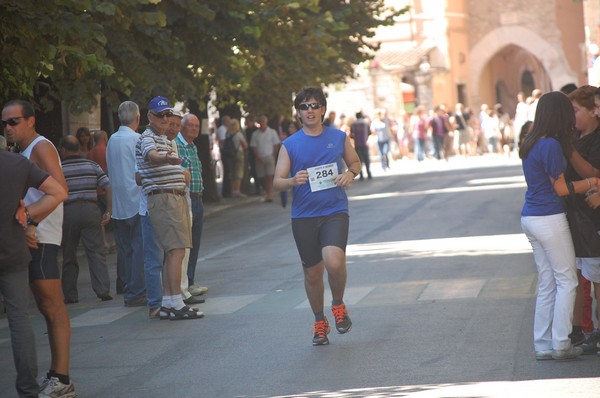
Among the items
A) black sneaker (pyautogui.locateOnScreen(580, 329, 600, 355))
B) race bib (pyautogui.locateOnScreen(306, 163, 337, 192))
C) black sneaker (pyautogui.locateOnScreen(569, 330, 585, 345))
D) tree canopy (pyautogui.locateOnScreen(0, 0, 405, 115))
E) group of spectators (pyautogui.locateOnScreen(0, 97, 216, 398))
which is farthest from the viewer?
tree canopy (pyautogui.locateOnScreen(0, 0, 405, 115))

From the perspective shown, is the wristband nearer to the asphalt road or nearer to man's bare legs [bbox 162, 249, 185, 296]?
the asphalt road

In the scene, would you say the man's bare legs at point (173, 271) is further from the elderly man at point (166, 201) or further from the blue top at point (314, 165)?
the blue top at point (314, 165)

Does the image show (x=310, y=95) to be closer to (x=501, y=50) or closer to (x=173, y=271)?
(x=173, y=271)

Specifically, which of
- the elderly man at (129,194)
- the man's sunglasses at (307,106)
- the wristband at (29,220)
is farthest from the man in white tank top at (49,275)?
the elderly man at (129,194)

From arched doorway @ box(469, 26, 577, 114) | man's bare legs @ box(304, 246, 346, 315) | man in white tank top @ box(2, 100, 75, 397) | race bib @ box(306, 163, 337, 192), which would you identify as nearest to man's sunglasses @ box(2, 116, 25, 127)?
man in white tank top @ box(2, 100, 75, 397)

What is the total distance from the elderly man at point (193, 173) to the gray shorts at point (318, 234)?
3169 millimetres

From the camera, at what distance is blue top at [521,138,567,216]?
9117 millimetres

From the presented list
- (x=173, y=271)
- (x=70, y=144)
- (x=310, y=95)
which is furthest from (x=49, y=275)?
(x=70, y=144)

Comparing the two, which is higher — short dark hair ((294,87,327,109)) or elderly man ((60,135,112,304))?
short dark hair ((294,87,327,109))

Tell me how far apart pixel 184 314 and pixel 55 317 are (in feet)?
11.9

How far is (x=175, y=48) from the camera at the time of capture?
20.6 m

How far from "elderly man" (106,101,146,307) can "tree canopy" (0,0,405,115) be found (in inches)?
74.9

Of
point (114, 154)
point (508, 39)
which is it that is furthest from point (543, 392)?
point (508, 39)

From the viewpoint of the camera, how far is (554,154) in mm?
9125
